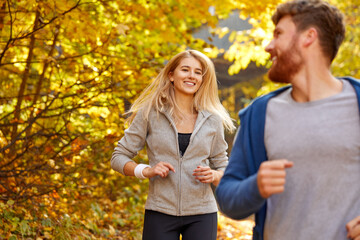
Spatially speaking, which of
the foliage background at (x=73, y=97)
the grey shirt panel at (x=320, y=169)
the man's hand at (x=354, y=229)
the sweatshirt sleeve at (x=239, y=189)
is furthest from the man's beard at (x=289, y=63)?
the foliage background at (x=73, y=97)

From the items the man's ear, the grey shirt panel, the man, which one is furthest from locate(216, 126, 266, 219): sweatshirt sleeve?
the man's ear

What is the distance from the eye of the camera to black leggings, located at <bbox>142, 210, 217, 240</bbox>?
3.65 metres

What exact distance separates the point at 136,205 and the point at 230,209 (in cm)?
694

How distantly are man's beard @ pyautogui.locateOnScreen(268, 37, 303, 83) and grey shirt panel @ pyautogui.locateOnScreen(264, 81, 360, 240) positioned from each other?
165mm

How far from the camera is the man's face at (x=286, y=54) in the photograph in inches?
86.4

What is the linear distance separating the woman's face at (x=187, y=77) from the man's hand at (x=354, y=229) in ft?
7.38

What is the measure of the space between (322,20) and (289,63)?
23cm

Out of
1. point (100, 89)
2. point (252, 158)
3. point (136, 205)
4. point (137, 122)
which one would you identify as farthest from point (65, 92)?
point (252, 158)

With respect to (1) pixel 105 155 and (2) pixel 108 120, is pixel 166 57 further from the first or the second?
(1) pixel 105 155

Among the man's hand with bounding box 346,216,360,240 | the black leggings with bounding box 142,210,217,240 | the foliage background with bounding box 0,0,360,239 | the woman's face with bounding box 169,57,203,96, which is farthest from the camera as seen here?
the foliage background with bounding box 0,0,360,239

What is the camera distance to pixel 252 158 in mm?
2201

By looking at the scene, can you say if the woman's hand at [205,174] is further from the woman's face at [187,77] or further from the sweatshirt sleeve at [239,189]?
the sweatshirt sleeve at [239,189]

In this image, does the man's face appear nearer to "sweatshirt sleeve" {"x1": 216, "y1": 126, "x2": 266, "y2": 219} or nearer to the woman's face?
"sweatshirt sleeve" {"x1": 216, "y1": 126, "x2": 266, "y2": 219}

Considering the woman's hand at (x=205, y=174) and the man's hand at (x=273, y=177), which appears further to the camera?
the woman's hand at (x=205, y=174)
